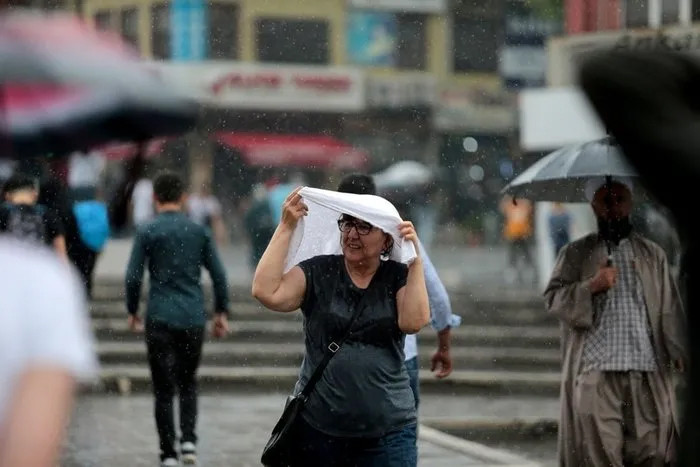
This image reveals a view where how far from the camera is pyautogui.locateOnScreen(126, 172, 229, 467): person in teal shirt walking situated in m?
9.36

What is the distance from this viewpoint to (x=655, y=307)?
24.1 feet

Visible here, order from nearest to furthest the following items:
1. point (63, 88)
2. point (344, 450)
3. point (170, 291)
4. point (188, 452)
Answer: point (63, 88) < point (344, 450) < point (170, 291) < point (188, 452)

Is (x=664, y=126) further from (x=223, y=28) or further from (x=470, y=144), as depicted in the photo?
(x=470, y=144)

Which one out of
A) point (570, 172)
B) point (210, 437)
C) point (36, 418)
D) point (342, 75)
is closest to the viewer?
point (36, 418)

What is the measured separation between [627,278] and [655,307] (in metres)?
0.19

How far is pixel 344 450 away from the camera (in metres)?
5.77

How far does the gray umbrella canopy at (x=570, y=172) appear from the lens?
760 centimetres

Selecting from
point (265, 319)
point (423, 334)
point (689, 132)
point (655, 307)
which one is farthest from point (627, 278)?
point (265, 319)

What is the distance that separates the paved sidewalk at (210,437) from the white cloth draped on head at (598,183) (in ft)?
7.48

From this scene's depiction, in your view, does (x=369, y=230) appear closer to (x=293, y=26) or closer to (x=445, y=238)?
(x=445, y=238)

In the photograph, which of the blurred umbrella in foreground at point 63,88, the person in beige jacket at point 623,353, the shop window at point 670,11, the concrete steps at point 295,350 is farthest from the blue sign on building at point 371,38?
the blurred umbrella in foreground at point 63,88

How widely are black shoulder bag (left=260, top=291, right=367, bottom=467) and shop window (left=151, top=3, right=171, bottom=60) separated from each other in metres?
40.1

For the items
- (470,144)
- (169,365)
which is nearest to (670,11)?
(169,365)

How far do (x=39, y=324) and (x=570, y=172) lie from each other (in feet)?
17.8
